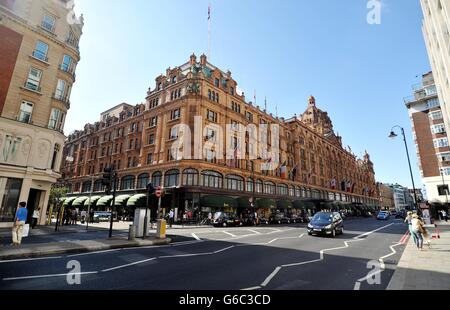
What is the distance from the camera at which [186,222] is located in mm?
31719

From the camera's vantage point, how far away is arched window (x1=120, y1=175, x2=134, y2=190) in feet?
136

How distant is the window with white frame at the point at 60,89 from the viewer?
84.7ft

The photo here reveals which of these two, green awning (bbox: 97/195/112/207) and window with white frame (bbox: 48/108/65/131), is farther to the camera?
green awning (bbox: 97/195/112/207)

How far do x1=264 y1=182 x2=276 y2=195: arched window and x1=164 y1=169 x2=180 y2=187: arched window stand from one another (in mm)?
17590

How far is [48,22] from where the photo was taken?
84.6 feet

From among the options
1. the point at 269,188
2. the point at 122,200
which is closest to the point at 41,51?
the point at 122,200

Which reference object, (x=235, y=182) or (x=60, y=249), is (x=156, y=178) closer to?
(x=235, y=182)

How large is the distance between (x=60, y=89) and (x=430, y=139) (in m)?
60.2

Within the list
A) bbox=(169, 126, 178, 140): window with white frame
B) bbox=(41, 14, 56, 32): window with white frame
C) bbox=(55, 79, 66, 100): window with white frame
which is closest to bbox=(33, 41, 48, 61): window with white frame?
bbox=(41, 14, 56, 32): window with white frame

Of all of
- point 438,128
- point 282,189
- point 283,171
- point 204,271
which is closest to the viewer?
point 204,271

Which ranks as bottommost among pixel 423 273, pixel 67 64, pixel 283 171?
pixel 423 273

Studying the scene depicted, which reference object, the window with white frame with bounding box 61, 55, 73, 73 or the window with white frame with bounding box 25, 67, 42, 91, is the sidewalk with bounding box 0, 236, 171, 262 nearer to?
the window with white frame with bounding box 25, 67, 42, 91

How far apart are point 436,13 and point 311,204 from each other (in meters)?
42.7
